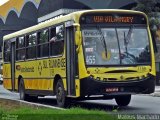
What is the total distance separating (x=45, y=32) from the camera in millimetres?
19516

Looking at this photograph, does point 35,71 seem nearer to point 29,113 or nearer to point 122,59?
point 122,59

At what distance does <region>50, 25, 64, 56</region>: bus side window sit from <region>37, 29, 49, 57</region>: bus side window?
529mm

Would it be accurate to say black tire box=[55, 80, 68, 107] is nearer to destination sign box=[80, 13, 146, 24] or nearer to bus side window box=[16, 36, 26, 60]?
destination sign box=[80, 13, 146, 24]

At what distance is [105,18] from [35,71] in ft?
15.7

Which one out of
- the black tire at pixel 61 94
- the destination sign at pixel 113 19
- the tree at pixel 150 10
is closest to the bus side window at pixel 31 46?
the black tire at pixel 61 94

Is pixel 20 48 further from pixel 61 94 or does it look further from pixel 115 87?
pixel 115 87

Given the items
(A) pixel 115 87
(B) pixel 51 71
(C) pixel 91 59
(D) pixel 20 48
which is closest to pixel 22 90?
(D) pixel 20 48

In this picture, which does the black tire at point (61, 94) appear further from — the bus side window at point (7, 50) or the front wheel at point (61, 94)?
the bus side window at point (7, 50)

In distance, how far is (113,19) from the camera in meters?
16.9

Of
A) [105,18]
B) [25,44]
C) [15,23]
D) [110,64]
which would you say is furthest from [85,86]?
[15,23]

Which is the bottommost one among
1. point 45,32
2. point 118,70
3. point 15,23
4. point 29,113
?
point 29,113

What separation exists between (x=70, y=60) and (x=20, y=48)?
20.8ft

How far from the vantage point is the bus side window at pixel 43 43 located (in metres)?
19.2

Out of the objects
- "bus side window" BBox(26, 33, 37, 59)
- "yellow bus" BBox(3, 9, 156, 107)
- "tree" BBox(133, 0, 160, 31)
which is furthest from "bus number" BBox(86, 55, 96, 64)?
"tree" BBox(133, 0, 160, 31)
